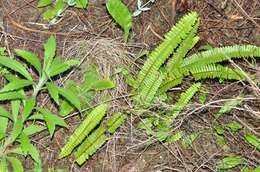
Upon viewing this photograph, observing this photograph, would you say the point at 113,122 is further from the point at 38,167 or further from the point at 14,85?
the point at 14,85

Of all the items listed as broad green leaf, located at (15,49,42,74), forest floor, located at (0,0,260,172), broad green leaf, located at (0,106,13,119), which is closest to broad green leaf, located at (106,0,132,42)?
forest floor, located at (0,0,260,172)

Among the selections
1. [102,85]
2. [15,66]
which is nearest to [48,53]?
[15,66]

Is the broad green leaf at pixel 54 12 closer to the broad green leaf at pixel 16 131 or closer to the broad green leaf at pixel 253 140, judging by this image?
the broad green leaf at pixel 16 131

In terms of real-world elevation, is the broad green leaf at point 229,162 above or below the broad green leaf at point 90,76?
below

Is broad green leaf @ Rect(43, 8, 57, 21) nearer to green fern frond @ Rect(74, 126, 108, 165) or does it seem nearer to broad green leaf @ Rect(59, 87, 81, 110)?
broad green leaf @ Rect(59, 87, 81, 110)

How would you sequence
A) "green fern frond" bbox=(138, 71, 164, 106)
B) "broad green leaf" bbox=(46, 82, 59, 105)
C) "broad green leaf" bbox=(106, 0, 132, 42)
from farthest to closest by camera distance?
"broad green leaf" bbox=(106, 0, 132, 42) → "green fern frond" bbox=(138, 71, 164, 106) → "broad green leaf" bbox=(46, 82, 59, 105)

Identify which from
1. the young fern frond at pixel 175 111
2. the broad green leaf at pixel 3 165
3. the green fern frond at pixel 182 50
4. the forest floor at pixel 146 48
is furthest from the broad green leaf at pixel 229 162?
the broad green leaf at pixel 3 165
